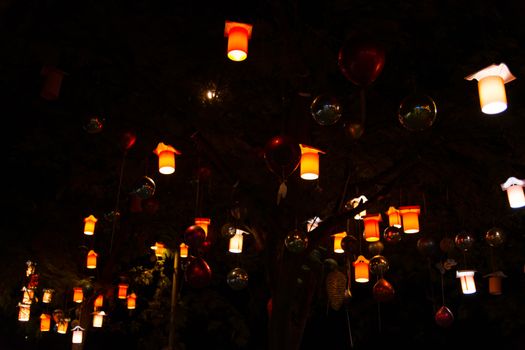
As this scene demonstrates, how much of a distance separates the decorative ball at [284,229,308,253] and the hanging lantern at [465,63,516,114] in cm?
258

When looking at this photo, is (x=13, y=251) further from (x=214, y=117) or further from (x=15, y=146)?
(x=214, y=117)

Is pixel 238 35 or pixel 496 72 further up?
pixel 238 35

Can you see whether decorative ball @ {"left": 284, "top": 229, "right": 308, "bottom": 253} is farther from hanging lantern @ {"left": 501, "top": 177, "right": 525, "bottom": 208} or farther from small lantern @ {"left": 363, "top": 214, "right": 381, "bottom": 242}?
hanging lantern @ {"left": 501, "top": 177, "right": 525, "bottom": 208}

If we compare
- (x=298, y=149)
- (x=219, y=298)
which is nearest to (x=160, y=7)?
(x=298, y=149)

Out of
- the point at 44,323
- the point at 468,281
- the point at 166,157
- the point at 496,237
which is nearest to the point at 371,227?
the point at 496,237

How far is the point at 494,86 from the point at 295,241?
9.21ft

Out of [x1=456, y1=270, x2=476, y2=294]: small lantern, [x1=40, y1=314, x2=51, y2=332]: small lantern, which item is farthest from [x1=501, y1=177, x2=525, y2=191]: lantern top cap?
[x1=40, y1=314, x2=51, y2=332]: small lantern

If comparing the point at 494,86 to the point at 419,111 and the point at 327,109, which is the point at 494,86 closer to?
the point at 419,111

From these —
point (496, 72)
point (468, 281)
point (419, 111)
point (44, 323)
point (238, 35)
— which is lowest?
point (44, 323)

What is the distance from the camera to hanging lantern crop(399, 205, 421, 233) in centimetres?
761

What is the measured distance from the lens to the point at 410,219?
25.0 feet

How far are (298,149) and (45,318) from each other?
1231 centimetres

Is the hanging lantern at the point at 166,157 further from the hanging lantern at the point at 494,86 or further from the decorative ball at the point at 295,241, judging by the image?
the hanging lantern at the point at 494,86

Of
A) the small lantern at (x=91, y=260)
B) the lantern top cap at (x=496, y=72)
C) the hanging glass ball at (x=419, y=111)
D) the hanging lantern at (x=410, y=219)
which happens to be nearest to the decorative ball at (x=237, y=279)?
the hanging lantern at (x=410, y=219)
